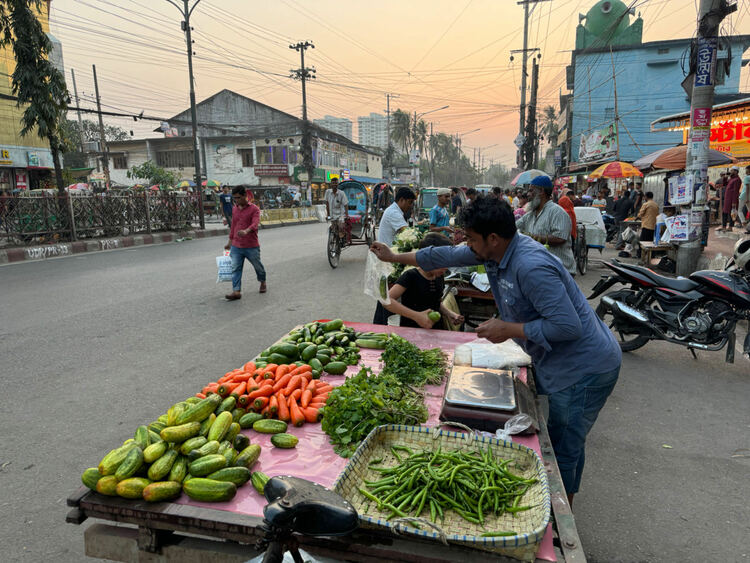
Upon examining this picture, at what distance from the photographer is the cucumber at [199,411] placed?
95.3 inches

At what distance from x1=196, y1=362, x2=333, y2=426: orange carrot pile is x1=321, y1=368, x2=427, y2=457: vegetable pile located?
0.52ft

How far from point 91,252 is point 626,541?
1617 cm

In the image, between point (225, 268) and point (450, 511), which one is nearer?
point (450, 511)

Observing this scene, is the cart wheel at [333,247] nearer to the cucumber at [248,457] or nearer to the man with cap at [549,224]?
the man with cap at [549,224]

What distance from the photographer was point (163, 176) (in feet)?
108

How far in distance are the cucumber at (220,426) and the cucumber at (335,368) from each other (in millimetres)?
997

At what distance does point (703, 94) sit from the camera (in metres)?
8.53

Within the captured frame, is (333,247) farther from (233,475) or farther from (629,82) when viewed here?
(629,82)

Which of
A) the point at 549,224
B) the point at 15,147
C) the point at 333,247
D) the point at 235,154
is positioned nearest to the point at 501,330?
the point at 549,224

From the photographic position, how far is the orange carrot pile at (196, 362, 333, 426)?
2.70 metres

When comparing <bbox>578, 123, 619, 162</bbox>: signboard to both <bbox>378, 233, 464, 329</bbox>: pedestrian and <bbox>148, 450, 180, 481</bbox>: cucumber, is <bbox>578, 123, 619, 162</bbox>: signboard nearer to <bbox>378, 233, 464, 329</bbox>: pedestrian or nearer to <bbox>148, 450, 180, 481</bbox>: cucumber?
<bbox>378, 233, 464, 329</bbox>: pedestrian

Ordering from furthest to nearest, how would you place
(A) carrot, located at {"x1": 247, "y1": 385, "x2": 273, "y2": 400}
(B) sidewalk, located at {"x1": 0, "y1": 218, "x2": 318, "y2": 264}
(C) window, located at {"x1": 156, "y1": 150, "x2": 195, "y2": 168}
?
(C) window, located at {"x1": 156, "y1": 150, "x2": 195, "y2": 168}
(B) sidewalk, located at {"x1": 0, "y1": 218, "x2": 318, "y2": 264}
(A) carrot, located at {"x1": 247, "y1": 385, "x2": 273, "y2": 400}

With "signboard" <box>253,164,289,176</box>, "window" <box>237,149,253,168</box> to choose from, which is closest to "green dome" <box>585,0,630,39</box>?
"signboard" <box>253,164,289,176</box>

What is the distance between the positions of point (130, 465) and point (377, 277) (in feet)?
10.7
